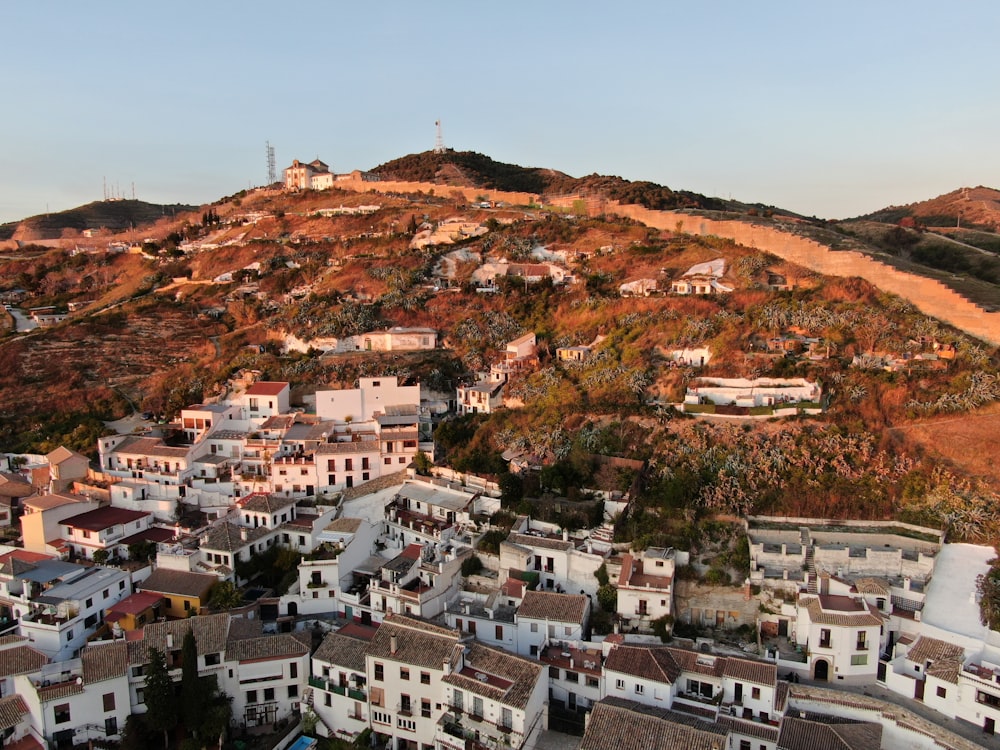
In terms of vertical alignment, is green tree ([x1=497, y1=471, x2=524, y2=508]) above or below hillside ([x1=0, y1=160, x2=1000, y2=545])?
below

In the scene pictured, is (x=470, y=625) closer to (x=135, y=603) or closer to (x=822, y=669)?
(x=822, y=669)

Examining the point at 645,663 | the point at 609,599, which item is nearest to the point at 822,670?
the point at 645,663

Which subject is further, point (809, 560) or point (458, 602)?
point (458, 602)

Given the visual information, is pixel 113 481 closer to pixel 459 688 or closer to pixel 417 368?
pixel 417 368

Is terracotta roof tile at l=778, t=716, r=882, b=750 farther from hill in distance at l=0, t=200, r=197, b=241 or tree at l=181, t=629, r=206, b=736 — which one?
hill in distance at l=0, t=200, r=197, b=241

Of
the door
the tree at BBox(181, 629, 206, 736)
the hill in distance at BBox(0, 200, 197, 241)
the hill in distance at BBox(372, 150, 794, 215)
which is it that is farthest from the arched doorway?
the hill in distance at BBox(0, 200, 197, 241)

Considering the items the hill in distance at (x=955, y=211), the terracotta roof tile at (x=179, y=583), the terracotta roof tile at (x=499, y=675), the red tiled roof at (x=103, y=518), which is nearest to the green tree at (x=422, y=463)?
the terracotta roof tile at (x=179, y=583)
